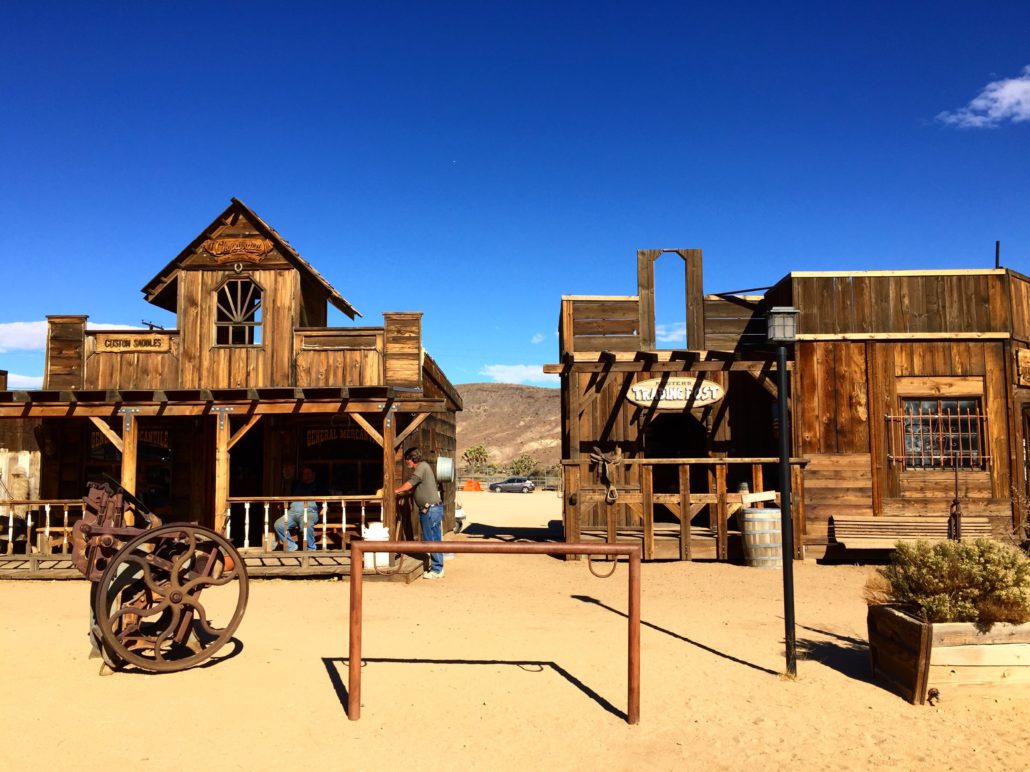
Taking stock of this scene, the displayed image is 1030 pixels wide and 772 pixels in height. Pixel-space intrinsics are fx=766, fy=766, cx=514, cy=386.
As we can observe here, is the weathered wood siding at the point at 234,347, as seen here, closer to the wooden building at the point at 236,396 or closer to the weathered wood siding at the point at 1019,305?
the wooden building at the point at 236,396

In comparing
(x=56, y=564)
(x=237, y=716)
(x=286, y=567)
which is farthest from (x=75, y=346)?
(x=237, y=716)

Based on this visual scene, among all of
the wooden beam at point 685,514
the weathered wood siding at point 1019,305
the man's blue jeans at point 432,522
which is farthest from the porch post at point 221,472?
the weathered wood siding at point 1019,305

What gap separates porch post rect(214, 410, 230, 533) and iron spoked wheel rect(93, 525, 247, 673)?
485cm

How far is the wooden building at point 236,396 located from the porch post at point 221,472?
0.06 ft

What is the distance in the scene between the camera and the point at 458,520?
A: 17500mm

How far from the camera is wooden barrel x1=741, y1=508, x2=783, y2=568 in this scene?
38.5 feet

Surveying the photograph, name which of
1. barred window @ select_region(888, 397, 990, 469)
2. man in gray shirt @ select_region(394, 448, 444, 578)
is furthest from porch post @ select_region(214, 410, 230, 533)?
barred window @ select_region(888, 397, 990, 469)

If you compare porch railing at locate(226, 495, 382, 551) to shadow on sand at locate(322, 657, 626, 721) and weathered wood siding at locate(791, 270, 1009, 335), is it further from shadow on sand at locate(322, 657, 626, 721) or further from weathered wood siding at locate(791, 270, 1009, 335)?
weathered wood siding at locate(791, 270, 1009, 335)

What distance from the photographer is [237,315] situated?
13336 mm

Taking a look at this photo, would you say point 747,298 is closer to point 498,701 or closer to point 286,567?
point 286,567

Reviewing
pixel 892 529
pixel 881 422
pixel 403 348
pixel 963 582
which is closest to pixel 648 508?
pixel 892 529

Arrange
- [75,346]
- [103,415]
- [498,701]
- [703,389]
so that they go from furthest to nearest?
1. [703,389]
2. [75,346]
3. [103,415]
4. [498,701]

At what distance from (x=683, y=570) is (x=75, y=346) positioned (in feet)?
34.9

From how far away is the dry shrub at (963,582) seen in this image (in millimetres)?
5531
